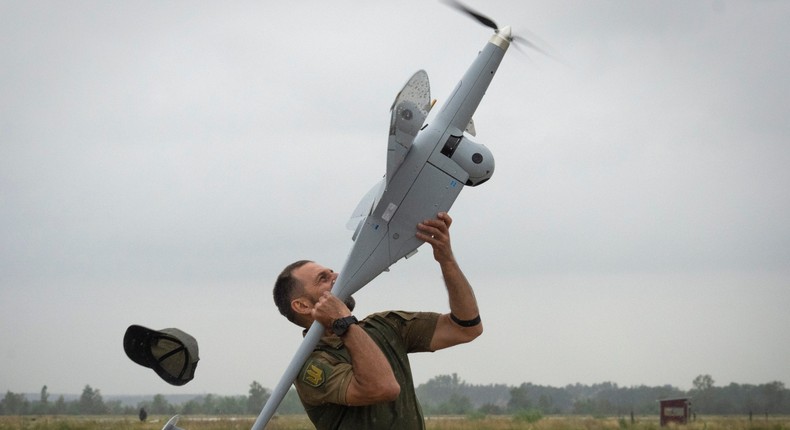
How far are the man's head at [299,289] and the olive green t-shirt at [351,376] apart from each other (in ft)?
0.91

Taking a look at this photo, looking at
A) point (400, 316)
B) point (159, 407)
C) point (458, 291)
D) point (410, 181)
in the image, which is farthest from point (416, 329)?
point (159, 407)

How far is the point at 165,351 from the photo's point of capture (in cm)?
648

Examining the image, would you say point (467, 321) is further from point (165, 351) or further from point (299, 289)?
point (165, 351)

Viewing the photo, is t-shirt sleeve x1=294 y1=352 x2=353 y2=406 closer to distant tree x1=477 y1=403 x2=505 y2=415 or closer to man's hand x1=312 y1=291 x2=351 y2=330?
man's hand x1=312 y1=291 x2=351 y2=330

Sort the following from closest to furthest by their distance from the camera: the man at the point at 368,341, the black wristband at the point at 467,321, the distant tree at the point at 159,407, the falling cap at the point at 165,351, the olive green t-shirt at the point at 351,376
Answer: the man at the point at 368,341, the olive green t-shirt at the point at 351,376, the falling cap at the point at 165,351, the black wristband at the point at 467,321, the distant tree at the point at 159,407

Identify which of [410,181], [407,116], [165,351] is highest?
[407,116]

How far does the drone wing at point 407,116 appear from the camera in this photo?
723 cm

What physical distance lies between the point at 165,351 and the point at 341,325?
1.31 meters

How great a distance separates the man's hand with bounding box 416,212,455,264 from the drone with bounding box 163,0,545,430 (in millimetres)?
416

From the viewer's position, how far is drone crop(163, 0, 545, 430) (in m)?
7.29

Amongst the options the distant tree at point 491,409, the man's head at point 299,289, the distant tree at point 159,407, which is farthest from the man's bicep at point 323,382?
the distant tree at point 491,409

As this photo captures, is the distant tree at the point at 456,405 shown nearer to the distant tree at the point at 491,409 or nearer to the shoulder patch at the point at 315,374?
the distant tree at the point at 491,409

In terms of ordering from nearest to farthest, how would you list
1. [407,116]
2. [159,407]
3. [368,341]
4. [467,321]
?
1. [368,341]
2. [467,321]
3. [407,116]
4. [159,407]

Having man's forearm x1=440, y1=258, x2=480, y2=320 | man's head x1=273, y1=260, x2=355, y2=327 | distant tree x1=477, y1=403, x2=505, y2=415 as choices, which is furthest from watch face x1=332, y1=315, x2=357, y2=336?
distant tree x1=477, y1=403, x2=505, y2=415
